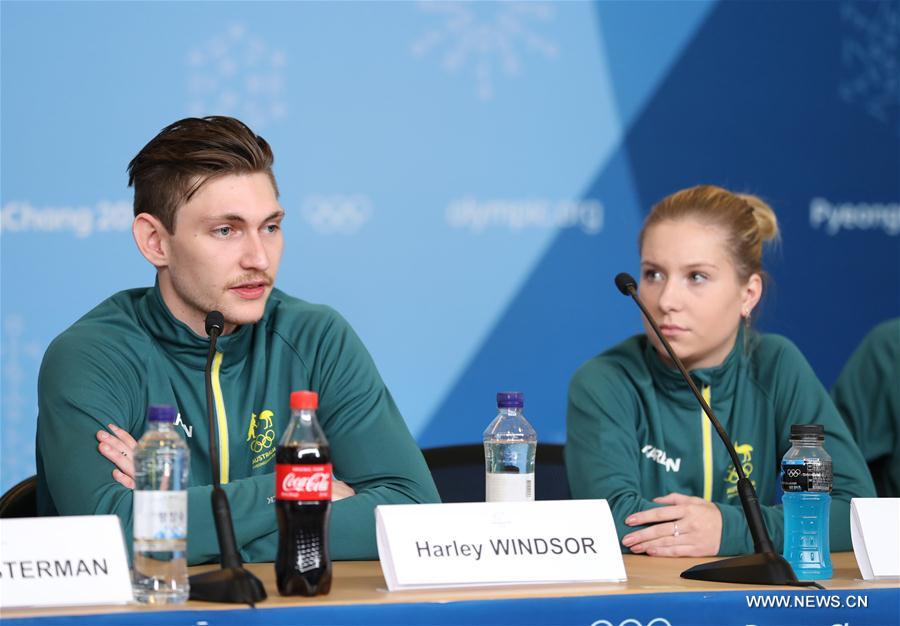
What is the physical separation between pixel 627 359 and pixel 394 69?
148 cm

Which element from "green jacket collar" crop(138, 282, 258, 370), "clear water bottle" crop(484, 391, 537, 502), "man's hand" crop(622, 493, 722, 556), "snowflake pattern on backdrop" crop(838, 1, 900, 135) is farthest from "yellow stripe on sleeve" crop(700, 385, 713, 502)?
"snowflake pattern on backdrop" crop(838, 1, 900, 135)

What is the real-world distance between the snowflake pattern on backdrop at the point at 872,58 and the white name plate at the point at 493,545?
9.31ft

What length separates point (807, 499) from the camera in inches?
80.4

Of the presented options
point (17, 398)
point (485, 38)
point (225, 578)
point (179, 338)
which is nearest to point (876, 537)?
point (225, 578)

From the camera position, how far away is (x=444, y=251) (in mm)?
3842

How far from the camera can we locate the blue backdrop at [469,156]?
359 cm

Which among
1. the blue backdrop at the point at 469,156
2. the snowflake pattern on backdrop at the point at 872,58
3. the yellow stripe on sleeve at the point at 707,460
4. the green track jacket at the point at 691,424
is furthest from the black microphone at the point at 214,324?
the snowflake pattern on backdrop at the point at 872,58

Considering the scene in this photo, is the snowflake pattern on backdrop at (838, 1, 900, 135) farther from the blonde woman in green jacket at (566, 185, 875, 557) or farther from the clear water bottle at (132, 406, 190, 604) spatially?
the clear water bottle at (132, 406, 190, 604)

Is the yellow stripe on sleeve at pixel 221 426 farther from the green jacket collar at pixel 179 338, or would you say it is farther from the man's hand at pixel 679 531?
the man's hand at pixel 679 531

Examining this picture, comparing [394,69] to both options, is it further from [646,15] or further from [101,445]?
[101,445]

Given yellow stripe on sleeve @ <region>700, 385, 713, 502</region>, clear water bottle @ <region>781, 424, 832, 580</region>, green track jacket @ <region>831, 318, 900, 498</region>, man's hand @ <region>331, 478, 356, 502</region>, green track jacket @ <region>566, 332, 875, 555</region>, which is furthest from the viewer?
green track jacket @ <region>831, 318, 900, 498</region>

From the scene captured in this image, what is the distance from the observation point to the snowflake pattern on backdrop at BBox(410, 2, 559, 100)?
3811 mm

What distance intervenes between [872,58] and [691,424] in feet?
6.69

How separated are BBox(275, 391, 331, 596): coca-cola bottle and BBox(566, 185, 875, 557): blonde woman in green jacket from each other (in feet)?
3.09
